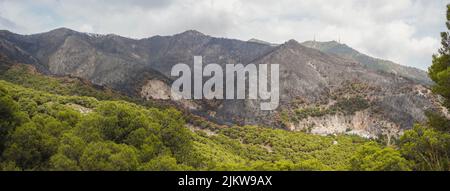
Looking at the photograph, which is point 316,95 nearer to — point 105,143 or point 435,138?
point 435,138

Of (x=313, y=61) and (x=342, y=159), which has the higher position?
(x=313, y=61)

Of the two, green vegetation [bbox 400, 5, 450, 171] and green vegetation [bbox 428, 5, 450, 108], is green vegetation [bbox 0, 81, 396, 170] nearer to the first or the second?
green vegetation [bbox 400, 5, 450, 171]

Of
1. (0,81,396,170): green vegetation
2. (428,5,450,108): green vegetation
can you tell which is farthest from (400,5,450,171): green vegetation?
(0,81,396,170): green vegetation

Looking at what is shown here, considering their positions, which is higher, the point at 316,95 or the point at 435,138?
the point at 316,95

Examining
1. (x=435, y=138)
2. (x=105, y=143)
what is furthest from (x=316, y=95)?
(x=105, y=143)

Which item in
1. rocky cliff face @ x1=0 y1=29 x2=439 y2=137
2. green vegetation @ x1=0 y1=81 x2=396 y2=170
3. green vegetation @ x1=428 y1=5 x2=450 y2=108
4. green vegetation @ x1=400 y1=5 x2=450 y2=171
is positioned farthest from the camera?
rocky cliff face @ x1=0 y1=29 x2=439 y2=137

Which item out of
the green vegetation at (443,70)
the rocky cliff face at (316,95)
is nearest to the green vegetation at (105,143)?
the green vegetation at (443,70)

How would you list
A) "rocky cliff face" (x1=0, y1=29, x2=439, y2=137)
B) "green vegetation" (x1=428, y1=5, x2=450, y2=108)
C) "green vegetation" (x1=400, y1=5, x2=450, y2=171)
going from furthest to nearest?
1. "rocky cliff face" (x1=0, y1=29, x2=439, y2=137)
2. "green vegetation" (x1=428, y1=5, x2=450, y2=108)
3. "green vegetation" (x1=400, y1=5, x2=450, y2=171)

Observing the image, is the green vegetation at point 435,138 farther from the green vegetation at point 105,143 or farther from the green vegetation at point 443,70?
the green vegetation at point 105,143
